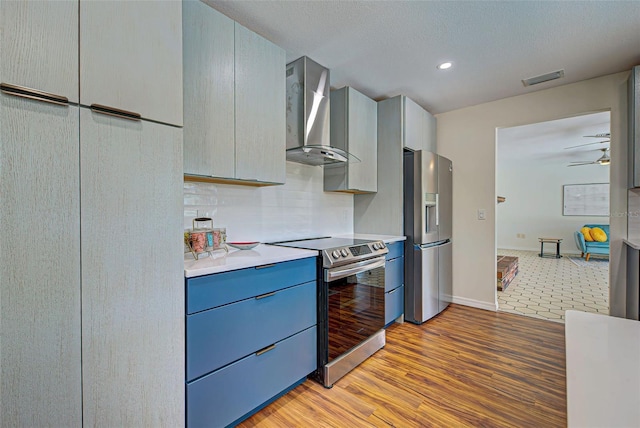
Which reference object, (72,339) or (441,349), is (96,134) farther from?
(441,349)

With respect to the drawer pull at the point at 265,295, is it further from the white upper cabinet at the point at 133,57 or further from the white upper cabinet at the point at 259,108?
the white upper cabinet at the point at 133,57

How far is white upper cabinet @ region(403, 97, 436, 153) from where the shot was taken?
3049mm

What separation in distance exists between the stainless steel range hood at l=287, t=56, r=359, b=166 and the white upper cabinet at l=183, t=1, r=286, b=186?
0.22 m

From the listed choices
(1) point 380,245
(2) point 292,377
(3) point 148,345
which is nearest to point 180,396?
(3) point 148,345

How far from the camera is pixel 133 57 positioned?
1.17 meters

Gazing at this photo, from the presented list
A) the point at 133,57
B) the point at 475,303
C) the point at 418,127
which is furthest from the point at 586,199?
the point at 133,57

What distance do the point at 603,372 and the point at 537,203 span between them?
30.4 ft

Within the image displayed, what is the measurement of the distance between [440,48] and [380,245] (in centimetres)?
165

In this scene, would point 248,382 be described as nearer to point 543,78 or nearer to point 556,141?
point 543,78

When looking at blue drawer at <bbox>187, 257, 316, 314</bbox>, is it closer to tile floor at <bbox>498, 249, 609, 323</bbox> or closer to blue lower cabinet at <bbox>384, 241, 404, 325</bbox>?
blue lower cabinet at <bbox>384, 241, 404, 325</bbox>

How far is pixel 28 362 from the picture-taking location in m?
0.96

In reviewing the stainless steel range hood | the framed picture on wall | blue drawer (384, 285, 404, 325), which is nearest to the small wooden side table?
the framed picture on wall

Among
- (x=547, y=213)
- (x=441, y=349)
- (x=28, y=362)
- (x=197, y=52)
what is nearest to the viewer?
(x=28, y=362)

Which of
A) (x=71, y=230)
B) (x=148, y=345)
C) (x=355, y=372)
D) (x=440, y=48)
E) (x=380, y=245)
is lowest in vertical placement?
(x=355, y=372)
